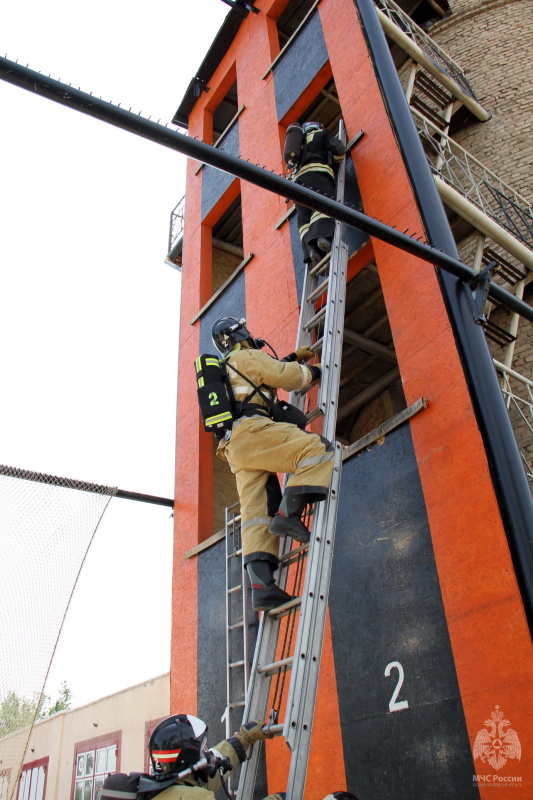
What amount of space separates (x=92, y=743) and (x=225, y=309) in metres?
12.2

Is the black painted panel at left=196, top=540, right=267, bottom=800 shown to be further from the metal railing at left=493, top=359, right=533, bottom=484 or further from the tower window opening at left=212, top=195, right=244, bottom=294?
the tower window opening at left=212, top=195, right=244, bottom=294

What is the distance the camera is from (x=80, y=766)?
51.6 feet

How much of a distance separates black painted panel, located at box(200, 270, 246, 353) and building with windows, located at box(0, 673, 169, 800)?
7.72 meters

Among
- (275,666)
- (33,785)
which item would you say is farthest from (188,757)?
(33,785)

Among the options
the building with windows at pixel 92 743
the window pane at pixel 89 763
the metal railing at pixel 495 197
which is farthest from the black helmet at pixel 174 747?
the window pane at pixel 89 763

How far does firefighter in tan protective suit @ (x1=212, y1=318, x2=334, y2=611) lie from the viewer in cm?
379

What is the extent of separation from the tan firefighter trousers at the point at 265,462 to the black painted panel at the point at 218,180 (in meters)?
7.00

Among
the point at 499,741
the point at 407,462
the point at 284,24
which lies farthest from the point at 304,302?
the point at 284,24

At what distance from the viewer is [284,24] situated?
1183 centimetres

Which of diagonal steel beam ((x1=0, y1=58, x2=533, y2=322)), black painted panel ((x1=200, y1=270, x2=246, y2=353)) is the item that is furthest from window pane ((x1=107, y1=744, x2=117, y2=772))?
diagonal steel beam ((x1=0, y1=58, x2=533, y2=322))

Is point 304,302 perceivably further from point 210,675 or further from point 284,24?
point 284,24

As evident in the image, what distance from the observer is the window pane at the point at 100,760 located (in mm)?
14797

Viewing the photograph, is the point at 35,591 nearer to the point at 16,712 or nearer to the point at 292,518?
the point at 16,712

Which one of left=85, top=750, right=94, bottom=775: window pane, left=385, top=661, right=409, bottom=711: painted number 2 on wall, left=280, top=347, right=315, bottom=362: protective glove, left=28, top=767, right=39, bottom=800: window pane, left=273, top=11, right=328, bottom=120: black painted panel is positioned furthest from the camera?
left=28, top=767, right=39, bottom=800: window pane
